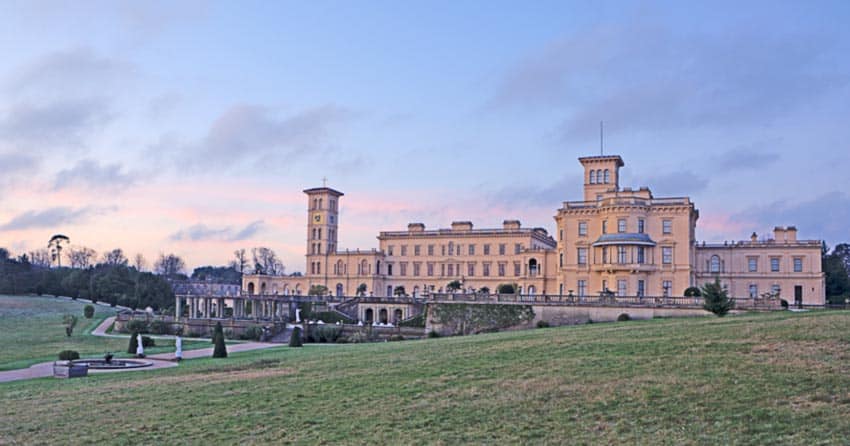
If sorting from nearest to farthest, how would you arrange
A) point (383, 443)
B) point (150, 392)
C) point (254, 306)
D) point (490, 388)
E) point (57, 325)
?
point (383, 443) < point (490, 388) < point (150, 392) < point (57, 325) < point (254, 306)

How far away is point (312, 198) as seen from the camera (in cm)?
9894

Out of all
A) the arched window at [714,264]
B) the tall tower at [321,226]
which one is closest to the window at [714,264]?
the arched window at [714,264]

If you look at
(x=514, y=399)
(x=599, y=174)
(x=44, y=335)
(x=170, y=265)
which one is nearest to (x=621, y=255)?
(x=599, y=174)

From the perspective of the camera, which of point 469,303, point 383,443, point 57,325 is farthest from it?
point 57,325

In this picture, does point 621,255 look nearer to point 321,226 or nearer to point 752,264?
point 752,264

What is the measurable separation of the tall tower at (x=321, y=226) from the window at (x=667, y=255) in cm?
4732

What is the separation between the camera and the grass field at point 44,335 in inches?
1499

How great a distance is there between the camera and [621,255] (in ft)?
187

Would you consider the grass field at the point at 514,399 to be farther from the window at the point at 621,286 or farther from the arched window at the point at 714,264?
the arched window at the point at 714,264

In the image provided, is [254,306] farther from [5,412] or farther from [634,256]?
[5,412]

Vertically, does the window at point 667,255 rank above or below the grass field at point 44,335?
above

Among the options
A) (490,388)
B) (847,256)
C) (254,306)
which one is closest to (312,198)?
(254,306)

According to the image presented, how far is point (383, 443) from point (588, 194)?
182ft

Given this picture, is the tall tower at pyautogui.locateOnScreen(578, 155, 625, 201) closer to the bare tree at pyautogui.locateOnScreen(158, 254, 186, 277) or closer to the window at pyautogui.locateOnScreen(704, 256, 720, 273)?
the window at pyautogui.locateOnScreen(704, 256, 720, 273)
